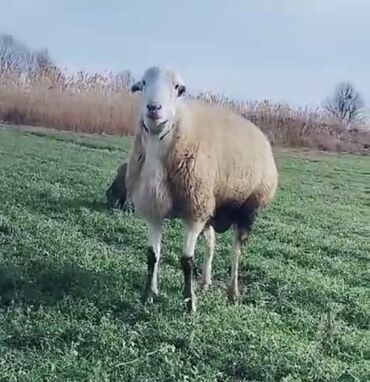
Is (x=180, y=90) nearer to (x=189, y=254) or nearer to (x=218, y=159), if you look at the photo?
(x=218, y=159)

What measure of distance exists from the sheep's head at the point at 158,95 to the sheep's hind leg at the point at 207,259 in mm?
1188

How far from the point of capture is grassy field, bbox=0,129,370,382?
3.69 m

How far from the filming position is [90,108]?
1823cm

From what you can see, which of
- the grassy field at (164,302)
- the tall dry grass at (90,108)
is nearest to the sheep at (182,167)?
the grassy field at (164,302)

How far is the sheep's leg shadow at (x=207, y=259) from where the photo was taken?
5.27 metres

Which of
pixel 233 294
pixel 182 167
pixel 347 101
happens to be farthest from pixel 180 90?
pixel 347 101

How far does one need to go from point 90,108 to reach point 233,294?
45.3 feet

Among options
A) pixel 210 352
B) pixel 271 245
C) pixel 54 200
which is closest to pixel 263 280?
pixel 271 245

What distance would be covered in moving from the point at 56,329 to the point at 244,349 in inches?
41.5

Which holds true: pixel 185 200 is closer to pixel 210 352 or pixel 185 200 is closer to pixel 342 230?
pixel 210 352

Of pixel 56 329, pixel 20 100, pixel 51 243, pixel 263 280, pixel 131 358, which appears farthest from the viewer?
pixel 20 100

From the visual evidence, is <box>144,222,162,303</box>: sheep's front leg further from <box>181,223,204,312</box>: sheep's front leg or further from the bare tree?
the bare tree

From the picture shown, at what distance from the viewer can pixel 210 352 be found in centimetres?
385

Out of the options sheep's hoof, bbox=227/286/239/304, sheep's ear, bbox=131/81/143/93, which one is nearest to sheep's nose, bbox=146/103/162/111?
sheep's ear, bbox=131/81/143/93
